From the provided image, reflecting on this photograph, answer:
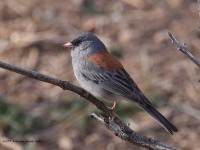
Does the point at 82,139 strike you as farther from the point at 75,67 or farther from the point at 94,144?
the point at 75,67

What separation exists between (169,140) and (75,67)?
158 cm

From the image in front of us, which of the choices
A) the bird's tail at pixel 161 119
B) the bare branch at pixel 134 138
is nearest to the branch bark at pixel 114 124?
the bare branch at pixel 134 138

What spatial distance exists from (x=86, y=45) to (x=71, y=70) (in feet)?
7.15

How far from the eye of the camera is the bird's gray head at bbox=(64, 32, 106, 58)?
4.36 meters

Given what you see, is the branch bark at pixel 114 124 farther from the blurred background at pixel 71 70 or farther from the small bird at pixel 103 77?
the blurred background at pixel 71 70

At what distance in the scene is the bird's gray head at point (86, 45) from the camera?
4355mm

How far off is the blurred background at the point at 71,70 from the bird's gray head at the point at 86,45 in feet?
3.66

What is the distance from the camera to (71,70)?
21.4ft

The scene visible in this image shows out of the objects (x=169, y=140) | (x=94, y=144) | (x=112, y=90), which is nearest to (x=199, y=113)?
(x=169, y=140)

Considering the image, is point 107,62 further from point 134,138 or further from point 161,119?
point 134,138

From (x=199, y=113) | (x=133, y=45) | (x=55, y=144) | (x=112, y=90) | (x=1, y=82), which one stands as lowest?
(x=112, y=90)

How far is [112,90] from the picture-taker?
4113 mm

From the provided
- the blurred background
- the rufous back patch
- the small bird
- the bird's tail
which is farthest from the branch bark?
the blurred background

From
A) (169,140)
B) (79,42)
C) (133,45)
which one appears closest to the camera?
(79,42)
